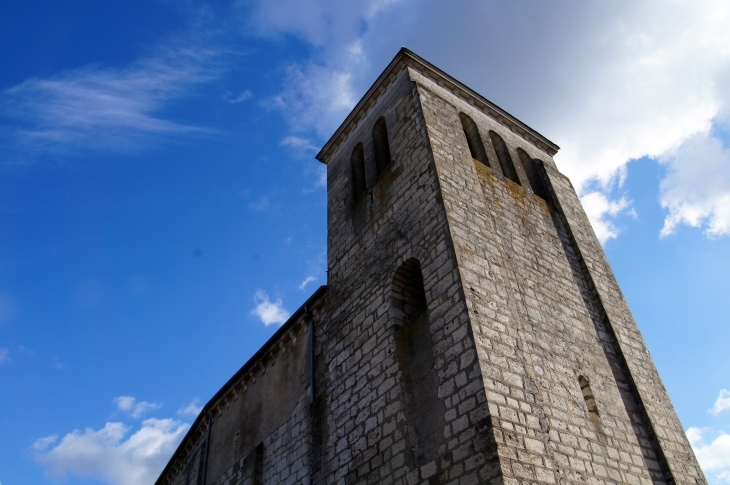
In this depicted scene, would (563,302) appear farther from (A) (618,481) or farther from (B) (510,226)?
(A) (618,481)

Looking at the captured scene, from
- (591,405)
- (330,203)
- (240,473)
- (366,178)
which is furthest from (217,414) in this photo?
(591,405)

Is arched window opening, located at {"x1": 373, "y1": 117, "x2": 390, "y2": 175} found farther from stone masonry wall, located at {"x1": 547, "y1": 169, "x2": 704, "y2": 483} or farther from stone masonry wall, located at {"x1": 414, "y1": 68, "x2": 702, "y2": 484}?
stone masonry wall, located at {"x1": 547, "y1": 169, "x2": 704, "y2": 483}

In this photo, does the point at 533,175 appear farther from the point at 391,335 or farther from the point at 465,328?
the point at 465,328

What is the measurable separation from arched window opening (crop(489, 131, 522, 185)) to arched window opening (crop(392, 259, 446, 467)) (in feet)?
12.3

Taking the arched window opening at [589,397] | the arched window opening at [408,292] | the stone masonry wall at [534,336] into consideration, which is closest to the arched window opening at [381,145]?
the stone masonry wall at [534,336]

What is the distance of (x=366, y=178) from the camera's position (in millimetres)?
10203

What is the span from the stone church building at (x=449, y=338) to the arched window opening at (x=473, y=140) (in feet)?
0.13

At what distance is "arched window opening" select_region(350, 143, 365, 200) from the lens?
10.6 meters

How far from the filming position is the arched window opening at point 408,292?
7816 millimetres

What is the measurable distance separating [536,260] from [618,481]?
Result: 3.41 meters

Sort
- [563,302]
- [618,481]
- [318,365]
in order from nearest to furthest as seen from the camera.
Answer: [618,481], [563,302], [318,365]

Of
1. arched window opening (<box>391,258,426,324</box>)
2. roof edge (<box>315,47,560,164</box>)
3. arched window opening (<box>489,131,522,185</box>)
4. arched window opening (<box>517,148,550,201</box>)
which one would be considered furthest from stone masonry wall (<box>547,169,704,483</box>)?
arched window opening (<box>391,258,426,324</box>)

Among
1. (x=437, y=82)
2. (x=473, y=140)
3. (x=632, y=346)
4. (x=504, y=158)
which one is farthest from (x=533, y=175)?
(x=632, y=346)

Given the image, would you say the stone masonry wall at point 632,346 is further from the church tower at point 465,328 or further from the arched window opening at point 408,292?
the arched window opening at point 408,292
